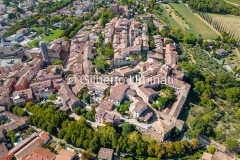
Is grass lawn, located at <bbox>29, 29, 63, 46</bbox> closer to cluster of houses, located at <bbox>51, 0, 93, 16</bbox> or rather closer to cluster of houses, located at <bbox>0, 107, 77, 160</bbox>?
cluster of houses, located at <bbox>51, 0, 93, 16</bbox>

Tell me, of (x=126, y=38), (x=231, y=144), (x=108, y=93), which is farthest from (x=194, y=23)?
(x=231, y=144)

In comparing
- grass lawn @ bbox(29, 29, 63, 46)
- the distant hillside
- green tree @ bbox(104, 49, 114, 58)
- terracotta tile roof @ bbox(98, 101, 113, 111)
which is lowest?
terracotta tile roof @ bbox(98, 101, 113, 111)

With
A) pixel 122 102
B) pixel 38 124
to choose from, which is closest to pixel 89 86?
pixel 122 102

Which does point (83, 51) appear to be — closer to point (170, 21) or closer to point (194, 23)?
point (170, 21)

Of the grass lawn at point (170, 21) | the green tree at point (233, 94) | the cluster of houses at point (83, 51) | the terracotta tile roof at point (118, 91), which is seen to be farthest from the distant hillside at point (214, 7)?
the terracotta tile roof at point (118, 91)

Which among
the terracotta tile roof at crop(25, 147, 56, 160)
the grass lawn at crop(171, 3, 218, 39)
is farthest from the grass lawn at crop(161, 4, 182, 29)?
the terracotta tile roof at crop(25, 147, 56, 160)

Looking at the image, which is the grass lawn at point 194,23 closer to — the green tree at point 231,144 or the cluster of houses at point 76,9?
the cluster of houses at point 76,9
